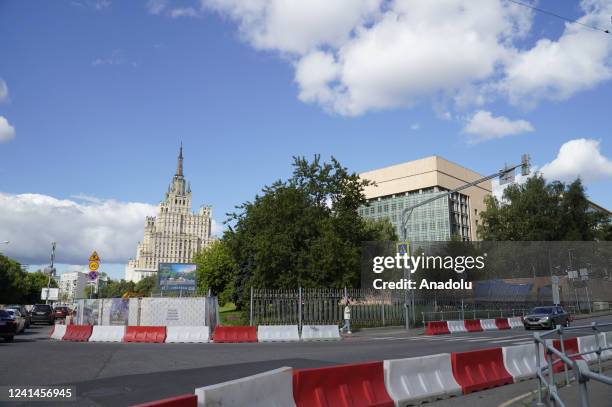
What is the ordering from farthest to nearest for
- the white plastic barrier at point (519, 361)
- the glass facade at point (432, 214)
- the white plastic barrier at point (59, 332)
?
1. the glass facade at point (432, 214)
2. the white plastic barrier at point (59, 332)
3. the white plastic barrier at point (519, 361)

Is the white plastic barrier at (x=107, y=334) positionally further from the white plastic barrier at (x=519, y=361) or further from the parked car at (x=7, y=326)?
the white plastic barrier at (x=519, y=361)

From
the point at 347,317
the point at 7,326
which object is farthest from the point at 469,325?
the point at 7,326

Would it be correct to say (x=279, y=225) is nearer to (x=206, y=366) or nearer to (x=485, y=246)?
(x=206, y=366)

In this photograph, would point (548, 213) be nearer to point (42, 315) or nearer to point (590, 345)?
point (590, 345)

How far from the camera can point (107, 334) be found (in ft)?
72.5

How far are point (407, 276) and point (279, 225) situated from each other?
10.9m

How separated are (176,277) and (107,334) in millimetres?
22629

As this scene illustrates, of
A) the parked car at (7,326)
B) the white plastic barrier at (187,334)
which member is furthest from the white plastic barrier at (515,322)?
the parked car at (7,326)

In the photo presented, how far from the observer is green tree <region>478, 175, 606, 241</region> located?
2432 inches

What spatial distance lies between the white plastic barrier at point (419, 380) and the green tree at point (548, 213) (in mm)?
59629

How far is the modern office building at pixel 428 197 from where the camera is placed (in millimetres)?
114188

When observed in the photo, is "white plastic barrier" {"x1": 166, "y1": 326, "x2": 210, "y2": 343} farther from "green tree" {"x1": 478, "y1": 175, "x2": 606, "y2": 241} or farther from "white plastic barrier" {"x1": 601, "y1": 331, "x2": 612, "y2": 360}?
"green tree" {"x1": 478, "y1": 175, "x2": 606, "y2": 241}

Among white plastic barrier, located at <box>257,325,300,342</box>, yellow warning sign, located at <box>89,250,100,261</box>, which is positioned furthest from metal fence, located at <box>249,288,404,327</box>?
→ yellow warning sign, located at <box>89,250,100,261</box>

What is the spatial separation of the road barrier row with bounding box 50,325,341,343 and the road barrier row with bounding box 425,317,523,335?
20.5ft
